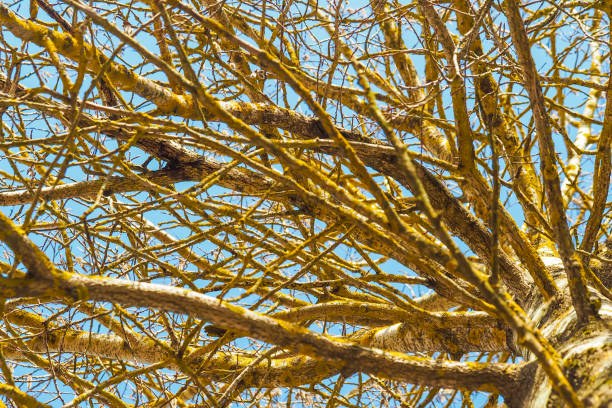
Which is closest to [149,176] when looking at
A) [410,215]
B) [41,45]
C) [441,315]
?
[41,45]

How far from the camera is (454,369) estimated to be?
4.21ft

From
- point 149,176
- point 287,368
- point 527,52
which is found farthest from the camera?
point 287,368

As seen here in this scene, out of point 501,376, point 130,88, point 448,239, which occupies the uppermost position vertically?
point 130,88

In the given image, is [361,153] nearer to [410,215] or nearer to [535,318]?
[410,215]

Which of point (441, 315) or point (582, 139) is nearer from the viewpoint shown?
point (441, 315)

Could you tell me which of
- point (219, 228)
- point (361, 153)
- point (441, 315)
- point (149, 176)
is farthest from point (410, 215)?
point (149, 176)

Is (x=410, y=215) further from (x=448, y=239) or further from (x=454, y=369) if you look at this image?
(x=448, y=239)

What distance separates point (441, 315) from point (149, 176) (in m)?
1.49

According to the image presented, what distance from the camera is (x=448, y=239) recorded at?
100 centimetres

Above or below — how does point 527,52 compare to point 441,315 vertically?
above

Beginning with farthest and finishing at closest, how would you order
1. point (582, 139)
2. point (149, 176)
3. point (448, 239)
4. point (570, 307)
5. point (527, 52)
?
point (582, 139)
point (149, 176)
point (570, 307)
point (527, 52)
point (448, 239)

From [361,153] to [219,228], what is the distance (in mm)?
682

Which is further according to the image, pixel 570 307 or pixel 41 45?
pixel 41 45

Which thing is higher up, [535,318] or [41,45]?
[41,45]
